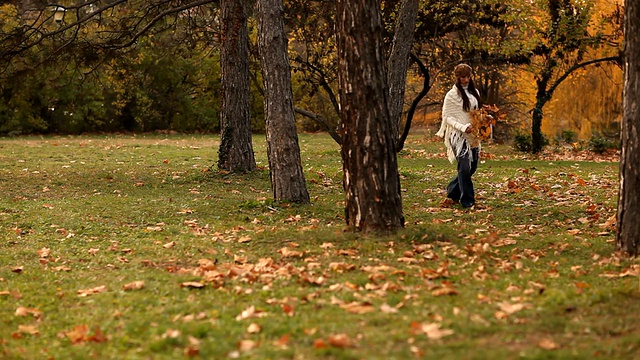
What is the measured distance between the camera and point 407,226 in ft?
28.5

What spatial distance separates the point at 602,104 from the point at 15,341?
30.0 meters

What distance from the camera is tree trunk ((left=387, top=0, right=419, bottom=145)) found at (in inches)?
632

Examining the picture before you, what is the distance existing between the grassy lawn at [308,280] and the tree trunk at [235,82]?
2.67 meters

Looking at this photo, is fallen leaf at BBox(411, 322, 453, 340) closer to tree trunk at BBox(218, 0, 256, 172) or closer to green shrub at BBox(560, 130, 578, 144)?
tree trunk at BBox(218, 0, 256, 172)

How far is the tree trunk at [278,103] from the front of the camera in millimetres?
11344

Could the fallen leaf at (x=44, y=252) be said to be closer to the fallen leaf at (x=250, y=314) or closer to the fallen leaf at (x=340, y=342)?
the fallen leaf at (x=250, y=314)

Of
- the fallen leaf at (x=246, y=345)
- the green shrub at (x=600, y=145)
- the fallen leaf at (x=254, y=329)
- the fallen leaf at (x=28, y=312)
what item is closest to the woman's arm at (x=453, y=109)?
the fallen leaf at (x=254, y=329)

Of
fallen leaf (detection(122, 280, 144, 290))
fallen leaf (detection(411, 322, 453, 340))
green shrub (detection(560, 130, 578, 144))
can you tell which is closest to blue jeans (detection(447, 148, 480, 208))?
fallen leaf (detection(122, 280, 144, 290))

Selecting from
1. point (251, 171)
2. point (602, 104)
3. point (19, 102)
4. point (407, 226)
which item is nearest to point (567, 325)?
point (407, 226)

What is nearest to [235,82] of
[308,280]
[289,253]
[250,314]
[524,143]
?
[289,253]

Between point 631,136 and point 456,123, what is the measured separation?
434 cm

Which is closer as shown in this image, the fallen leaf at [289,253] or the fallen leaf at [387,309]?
the fallen leaf at [387,309]

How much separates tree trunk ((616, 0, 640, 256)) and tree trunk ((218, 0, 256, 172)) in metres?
9.29

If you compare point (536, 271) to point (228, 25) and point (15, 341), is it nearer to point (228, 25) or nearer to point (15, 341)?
point (15, 341)
